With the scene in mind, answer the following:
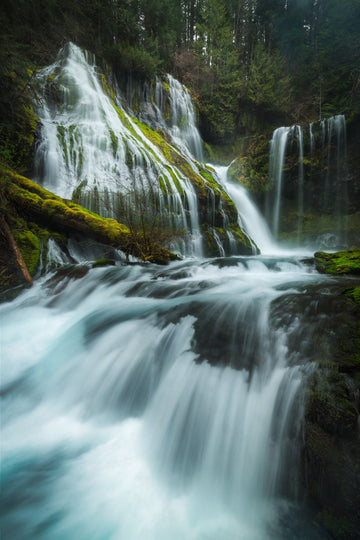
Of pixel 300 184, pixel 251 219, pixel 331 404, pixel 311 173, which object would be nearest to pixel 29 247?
pixel 331 404

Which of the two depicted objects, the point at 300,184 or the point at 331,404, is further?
the point at 300,184

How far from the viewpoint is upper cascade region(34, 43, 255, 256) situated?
24.7 ft

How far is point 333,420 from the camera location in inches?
57.0

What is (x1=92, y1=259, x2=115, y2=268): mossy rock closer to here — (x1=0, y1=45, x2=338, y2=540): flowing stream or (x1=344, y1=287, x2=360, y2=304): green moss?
(x1=0, y1=45, x2=338, y2=540): flowing stream

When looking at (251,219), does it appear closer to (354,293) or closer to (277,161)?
(277,161)

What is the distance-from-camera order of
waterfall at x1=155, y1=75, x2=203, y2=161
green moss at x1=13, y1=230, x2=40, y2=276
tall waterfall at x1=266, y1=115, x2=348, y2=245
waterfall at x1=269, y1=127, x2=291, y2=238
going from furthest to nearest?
waterfall at x1=155, y1=75, x2=203, y2=161
waterfall at x1=269, y1=127, x2=291, y2=238
tall waterfall at x1=266, y1=115, x2=348, y2=245
green moss at x1=13, y1=230, x2=40, y2=276

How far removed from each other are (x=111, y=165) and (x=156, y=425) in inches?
331

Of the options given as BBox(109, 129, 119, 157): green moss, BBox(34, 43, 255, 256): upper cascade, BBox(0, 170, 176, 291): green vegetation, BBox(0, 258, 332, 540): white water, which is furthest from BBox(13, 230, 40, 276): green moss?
BBox(109, 129, 119, 157): green moss

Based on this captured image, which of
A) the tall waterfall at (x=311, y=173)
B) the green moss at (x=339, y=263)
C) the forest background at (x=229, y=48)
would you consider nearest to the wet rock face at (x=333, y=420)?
the green moss at (x=339, y=263)

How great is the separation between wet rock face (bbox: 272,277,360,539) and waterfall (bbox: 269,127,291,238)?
1242 centimetres

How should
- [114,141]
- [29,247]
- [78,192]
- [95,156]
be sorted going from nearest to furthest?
[29,247] → [78,192] → [95,156] → [114,141]

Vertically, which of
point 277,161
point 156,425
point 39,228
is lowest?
point 156,425

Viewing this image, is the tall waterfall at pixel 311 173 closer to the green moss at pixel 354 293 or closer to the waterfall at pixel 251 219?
the waterfall at pixel 251 219

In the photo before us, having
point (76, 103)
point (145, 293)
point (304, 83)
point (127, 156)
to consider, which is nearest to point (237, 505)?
point (145, 293)
